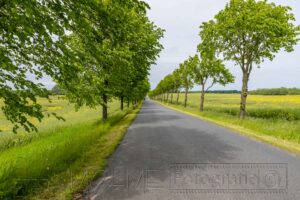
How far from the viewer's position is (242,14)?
19.6 meters

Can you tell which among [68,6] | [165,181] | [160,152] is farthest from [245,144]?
[68,6]

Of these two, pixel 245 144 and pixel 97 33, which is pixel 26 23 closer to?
pixel 97 33

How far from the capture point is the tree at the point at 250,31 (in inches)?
749

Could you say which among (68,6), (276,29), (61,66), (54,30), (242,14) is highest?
(242,14)

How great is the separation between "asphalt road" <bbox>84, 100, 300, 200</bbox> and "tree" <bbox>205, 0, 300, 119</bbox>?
1264 centimetres

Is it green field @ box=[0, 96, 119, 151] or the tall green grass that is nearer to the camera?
the tall green grass

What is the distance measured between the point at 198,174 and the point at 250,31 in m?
17.2

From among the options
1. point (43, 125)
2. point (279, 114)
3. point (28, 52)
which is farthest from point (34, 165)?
point (279, 114)

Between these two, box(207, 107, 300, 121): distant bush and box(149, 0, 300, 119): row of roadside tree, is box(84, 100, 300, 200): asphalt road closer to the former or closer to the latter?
box(149, 0, 300, 119): row of roadside tree

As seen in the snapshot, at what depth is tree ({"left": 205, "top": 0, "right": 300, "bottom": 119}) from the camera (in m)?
19.0

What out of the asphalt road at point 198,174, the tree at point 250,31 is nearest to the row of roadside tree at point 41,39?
the asphalt road at point 198,174

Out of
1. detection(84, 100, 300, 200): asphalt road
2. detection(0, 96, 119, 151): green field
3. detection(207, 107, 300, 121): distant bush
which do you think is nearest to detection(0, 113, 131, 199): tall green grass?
detection(0, 96, 119, 151): green field

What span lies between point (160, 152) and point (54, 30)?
18.7 feet

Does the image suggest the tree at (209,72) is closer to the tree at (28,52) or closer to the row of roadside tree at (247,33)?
the row of roadside tree at (247,33)
